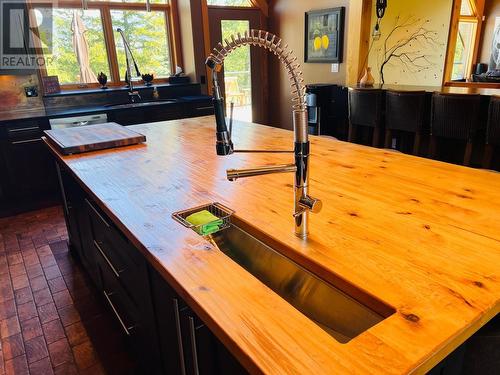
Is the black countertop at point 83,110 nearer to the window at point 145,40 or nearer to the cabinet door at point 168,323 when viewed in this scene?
the window at point 145,40

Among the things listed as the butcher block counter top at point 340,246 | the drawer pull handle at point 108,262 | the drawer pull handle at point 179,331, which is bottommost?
the drawer pull handle at point 108,262

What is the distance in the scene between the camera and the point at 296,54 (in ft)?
16.8

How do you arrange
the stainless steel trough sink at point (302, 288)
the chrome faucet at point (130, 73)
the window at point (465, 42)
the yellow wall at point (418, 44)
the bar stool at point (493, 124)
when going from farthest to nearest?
the window at point (465, 42) → the yellow wall at point (418, 44) → the chrome faucet at point (130, 73) → the bar stool at point (493, 124) → the stainless steel trough sink at point (302, 288)

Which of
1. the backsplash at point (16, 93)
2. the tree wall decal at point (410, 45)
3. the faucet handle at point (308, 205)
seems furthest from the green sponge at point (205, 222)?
the tree wall decal at point (410, 45)

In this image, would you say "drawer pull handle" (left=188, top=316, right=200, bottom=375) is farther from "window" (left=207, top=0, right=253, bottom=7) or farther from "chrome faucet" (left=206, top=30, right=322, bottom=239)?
"window" (left=207, top=0, right=253, bottom=7)

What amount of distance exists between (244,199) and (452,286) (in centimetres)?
72

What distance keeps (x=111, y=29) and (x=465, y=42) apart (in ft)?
22.7

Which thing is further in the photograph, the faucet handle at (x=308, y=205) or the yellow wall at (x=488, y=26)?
the yellow wall at (x=488, y=26)

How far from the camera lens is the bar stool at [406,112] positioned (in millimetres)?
3102

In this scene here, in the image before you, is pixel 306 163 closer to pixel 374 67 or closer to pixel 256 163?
pixel 256 163

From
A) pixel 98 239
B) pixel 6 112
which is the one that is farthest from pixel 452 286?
pixel 6 112

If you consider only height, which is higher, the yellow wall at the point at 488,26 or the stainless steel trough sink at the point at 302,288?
the yellow wall at the point at 488,26

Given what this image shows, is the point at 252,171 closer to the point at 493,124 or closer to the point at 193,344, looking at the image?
the point at 193,344

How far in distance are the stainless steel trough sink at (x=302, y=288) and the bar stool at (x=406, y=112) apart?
2.55m
